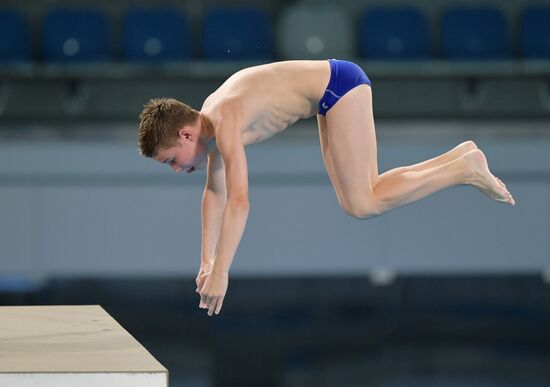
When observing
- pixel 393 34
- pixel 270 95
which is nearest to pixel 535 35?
pixel 393 34

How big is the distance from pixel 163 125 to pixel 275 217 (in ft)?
12.5

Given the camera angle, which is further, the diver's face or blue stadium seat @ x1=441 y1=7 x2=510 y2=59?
blue stadium seat @ x1=441 y1=7 x2=510 y2=59

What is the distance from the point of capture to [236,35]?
797 cm

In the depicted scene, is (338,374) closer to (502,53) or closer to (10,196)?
(10,196)

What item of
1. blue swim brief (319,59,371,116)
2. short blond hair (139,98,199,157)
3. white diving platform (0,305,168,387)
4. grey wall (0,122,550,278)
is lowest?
grey wall (0,122,550,278)

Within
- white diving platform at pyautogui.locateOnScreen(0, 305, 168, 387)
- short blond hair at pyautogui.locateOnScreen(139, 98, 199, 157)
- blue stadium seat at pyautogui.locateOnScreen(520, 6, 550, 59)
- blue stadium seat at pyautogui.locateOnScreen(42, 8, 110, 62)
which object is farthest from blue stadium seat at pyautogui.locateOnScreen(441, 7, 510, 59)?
short blond hair at pyautogui.locateOnScreen(139, 98, 199, 157)

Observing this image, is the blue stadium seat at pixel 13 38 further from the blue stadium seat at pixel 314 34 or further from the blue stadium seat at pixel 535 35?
the blue stadium seat at pixel 535 35

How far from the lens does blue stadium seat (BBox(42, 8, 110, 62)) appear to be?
7879mm

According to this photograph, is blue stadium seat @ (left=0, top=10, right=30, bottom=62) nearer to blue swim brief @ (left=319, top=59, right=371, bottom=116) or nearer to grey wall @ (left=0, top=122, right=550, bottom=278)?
grey wall @ (left=0, top=122, right=550, bottom=278)

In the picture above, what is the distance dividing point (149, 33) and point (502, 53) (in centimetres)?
277

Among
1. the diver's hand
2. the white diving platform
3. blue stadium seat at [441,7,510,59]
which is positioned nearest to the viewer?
the white diving platform

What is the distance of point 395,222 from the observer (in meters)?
7.44

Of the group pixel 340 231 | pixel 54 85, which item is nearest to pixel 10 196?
pixel 54 85

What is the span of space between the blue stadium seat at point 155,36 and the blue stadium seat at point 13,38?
29.8 inches
